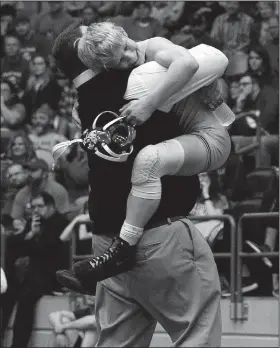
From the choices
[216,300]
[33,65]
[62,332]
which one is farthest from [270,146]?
[216,300]

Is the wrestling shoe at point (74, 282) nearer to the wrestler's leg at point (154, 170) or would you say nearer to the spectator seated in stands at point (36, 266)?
the wrestler's leg at point (154, 170)

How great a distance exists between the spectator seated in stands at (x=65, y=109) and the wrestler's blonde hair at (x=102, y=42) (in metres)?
6.73

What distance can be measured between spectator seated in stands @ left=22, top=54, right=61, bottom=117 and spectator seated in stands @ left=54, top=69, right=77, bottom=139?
6 centimetres

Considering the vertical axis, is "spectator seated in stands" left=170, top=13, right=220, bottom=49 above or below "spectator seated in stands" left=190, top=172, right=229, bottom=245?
above

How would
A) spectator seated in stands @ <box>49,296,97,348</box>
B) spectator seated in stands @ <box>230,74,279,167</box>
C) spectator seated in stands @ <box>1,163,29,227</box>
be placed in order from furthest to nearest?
spectator seated in stands @ <box>1,163,29,227</box>
spectator seated in stands @ <box>49,296,97,348</box>
spectator seated in stands @ <box>230,74,279,167</box>

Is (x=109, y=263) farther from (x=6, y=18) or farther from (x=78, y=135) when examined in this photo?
(x=6, y=18)

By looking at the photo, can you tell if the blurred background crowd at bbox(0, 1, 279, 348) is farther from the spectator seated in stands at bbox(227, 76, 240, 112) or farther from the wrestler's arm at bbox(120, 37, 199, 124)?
the wrestler's arm at bbox(120, 37, 199, 124)

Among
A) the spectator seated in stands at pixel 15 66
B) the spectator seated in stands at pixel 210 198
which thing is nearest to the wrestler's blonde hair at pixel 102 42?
the spectator seated in stands at pixel 210 198

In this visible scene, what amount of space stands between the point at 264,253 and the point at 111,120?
4.94 m

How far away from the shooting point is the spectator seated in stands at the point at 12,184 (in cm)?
1020

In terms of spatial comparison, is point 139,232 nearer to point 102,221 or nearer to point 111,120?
point 102,221

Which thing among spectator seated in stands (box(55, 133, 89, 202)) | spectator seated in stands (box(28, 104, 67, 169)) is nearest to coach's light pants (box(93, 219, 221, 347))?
spectator seated in stands (box(55, 133, 89, 202))

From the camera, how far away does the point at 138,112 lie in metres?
3.44

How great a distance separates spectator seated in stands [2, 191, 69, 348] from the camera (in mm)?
9617
